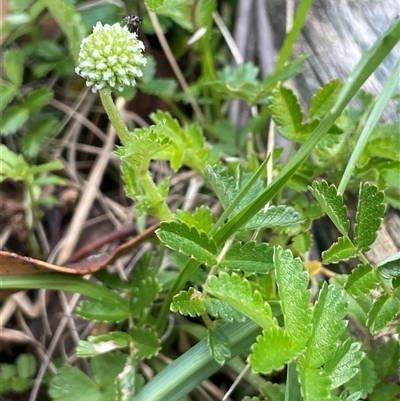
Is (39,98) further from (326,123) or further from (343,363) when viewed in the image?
(343,363)

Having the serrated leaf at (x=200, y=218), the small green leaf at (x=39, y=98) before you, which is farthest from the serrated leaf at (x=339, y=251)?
the small green leaf at (x=39, y=98)

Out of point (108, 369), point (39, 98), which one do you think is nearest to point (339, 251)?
point (108, 369)

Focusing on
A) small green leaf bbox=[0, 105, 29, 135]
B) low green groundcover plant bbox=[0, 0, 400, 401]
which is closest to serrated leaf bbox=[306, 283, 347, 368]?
low green groundcover plant bbox=[0, 0, 400, 401]

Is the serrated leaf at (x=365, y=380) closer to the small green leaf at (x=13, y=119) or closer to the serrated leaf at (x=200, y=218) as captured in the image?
the serrated leaf at (x=200, y=218)

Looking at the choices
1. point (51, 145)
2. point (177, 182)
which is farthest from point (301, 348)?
point (51, 145)

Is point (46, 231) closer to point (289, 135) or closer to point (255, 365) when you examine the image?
point (289, 135)
